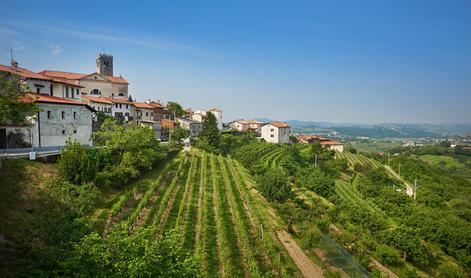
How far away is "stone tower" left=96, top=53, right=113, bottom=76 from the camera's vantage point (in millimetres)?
90688

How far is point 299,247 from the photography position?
25672 mm

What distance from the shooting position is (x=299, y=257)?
23703mm

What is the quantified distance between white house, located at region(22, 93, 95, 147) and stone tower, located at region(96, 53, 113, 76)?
201ft

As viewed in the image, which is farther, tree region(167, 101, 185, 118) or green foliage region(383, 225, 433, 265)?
tree region(167, 101, 185, 118)

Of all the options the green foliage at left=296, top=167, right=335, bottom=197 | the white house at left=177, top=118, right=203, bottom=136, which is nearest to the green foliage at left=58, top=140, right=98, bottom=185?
the green foliage at left=296, top=167, right=335, bottom=197

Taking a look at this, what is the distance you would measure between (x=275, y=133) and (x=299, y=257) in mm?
73822

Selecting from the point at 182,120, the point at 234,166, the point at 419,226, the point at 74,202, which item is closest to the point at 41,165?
the point at 74,202

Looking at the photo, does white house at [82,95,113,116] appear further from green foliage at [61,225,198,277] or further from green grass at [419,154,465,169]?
green grass at [419,154,465,169]

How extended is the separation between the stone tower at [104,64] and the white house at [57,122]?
61.2 m

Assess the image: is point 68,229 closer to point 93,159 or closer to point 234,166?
Result: point 93,159

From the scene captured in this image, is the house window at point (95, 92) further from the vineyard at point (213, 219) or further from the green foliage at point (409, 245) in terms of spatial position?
the green foliage at point (409, 245)

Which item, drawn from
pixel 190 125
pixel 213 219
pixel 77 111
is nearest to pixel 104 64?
pixel 190 125

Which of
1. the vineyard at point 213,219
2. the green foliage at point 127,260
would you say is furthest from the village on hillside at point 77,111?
the green foliage at point 127,260

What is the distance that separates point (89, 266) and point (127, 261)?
136 centimetres
